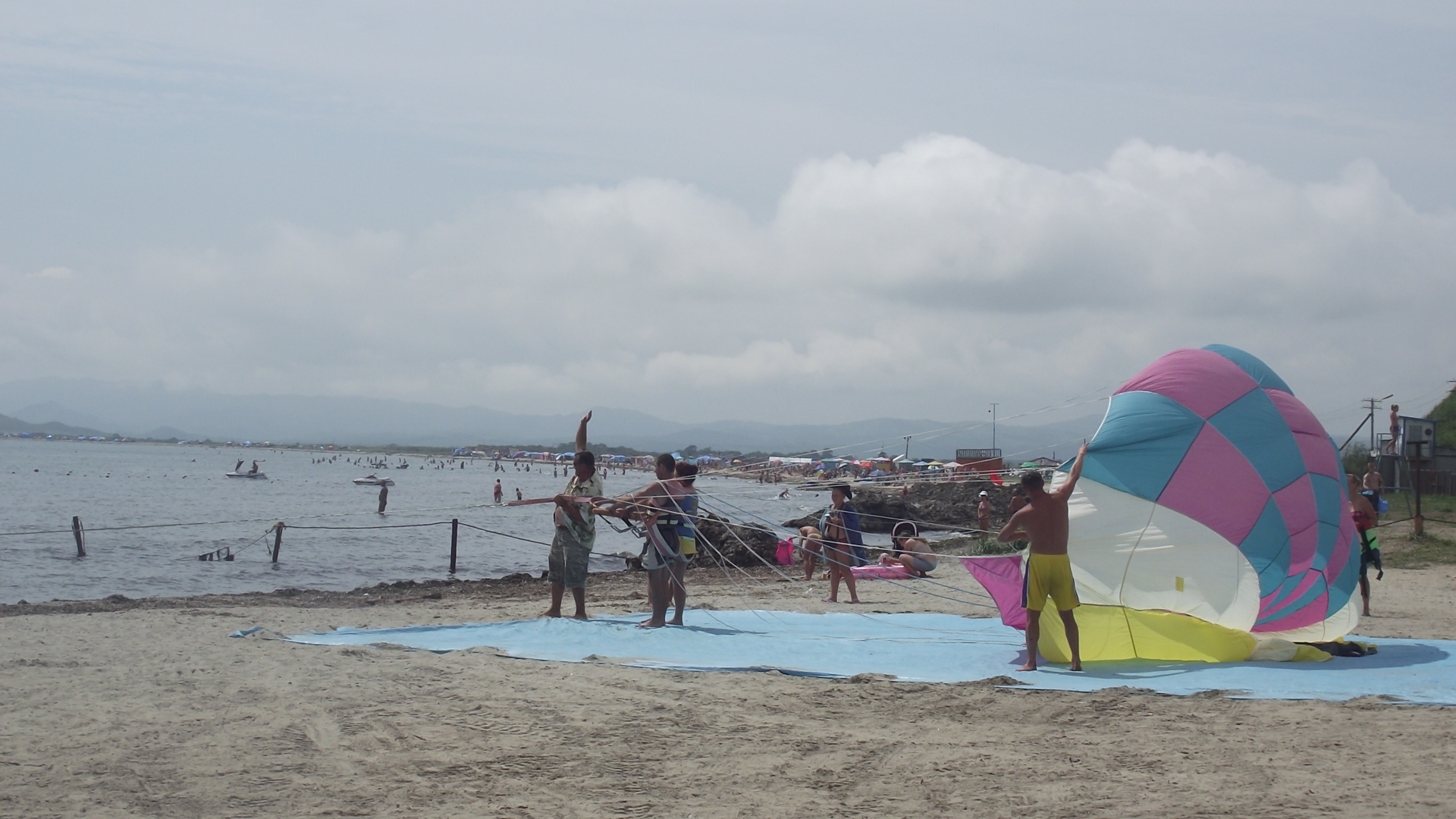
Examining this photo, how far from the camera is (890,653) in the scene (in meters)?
7.83

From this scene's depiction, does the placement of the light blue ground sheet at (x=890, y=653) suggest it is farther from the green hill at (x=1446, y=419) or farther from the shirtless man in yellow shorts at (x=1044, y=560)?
the green hill at (x=1446, y=419)

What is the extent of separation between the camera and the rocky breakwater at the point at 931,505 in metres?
31.8

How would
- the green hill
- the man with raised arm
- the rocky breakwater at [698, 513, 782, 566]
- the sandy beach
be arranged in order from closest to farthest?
the sandy beach → the man with raised arm → the rocky breakwater at [698, 513, 782, 566] → the green hill

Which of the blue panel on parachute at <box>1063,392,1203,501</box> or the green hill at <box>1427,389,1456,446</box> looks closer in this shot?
the blue panel on parachute at <box>1063,392,1203,501</box>

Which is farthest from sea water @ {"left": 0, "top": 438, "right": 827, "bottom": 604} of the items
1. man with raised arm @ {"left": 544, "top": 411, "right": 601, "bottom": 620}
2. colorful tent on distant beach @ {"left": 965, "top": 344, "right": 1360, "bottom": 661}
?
colorful tent on distant beach @ {"left": 965, "top": 344, "right": 1360, "bottom": 661}

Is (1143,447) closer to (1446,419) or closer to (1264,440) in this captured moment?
(1264,440)

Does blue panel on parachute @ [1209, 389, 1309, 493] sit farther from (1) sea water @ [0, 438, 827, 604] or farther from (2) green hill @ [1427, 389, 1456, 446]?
(2) green hill @ [1427, 389, 1456, 446]

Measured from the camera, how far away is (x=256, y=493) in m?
55.8

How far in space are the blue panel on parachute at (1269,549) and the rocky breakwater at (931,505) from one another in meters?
18.3

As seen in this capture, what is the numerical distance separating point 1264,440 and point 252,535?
27.5 metres

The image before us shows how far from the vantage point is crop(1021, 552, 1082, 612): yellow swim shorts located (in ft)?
23.2

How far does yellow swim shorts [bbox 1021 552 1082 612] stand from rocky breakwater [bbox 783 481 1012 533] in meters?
19.0

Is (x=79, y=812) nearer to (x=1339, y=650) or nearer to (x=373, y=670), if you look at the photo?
(x=373, y=670)

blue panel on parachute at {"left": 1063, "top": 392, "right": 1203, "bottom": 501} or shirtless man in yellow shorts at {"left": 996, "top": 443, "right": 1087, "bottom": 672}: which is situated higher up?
blue panel on parachute at {"left": 1063, "top": 392, "right": 1203, "bottom": 501}
